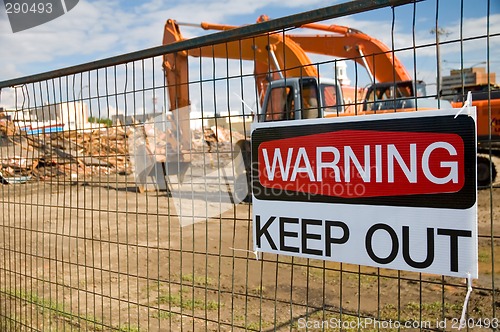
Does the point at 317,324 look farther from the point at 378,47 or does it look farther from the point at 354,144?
the point at 378,47

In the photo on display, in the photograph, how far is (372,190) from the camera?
2.05m

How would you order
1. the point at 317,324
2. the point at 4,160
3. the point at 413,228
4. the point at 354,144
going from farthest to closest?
the point at 4,160 → the point at 317,324 → the point at 354,144 → the point at 413,228

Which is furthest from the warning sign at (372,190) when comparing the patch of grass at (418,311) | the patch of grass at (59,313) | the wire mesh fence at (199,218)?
the patch of grass at (418,311)

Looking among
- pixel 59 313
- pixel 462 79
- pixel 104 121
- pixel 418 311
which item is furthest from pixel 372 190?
pixel 59 313

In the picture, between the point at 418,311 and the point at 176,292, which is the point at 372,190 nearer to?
the point at 418,311

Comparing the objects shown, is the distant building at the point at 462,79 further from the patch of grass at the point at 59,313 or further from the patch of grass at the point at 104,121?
the patch of grass at the point at 59,313

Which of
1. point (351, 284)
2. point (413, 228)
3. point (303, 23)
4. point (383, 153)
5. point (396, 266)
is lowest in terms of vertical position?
point (351, 284)

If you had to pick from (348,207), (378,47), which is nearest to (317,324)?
(348,207)

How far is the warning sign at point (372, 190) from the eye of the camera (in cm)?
186

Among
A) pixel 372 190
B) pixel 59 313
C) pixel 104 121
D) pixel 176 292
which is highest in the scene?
pixel 104 121

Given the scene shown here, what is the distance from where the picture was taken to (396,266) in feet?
6.55

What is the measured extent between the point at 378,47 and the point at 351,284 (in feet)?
Result: 27.0

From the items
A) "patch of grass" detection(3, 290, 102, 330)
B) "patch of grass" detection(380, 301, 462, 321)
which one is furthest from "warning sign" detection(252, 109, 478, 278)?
"patch of grass" detection(380, 301, 462, 321)

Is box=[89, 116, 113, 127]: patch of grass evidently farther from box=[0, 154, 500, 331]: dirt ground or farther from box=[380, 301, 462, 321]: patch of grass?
box=[380, 301, 462, 321]: patch of grass
